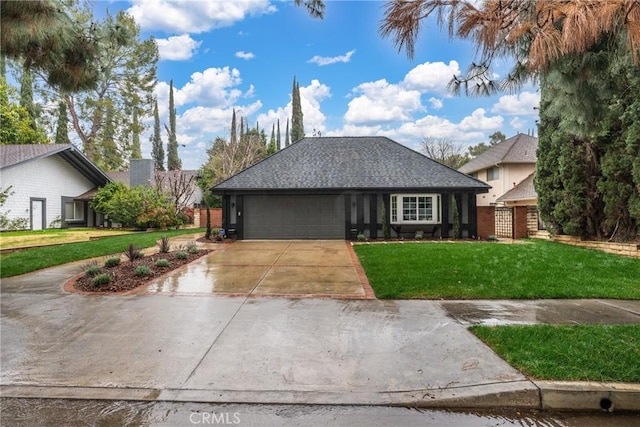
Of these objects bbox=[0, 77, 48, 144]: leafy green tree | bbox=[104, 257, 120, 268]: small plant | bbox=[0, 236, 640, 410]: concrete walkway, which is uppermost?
bbox=[0, 77, 48, 144]: leafy green tree

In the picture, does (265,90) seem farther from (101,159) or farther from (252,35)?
(101,159)

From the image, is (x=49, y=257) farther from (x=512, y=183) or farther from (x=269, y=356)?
(x=512, y=183)

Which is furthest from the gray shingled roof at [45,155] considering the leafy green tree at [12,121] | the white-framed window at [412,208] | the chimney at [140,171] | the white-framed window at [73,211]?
the white-framed window at [412,208]

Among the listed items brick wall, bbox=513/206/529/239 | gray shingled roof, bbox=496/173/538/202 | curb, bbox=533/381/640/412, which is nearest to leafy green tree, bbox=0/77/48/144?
brick wall, bbox=513/206/529/239

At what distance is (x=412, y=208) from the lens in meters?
15.8

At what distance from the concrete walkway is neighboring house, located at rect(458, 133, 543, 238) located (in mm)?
11343

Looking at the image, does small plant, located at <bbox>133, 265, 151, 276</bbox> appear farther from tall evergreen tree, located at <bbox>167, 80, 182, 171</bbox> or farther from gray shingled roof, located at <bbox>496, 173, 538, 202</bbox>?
tall evergreen tree, located at <bbox>167, 80, 182, 171</bbox>

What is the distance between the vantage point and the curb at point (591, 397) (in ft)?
9.67

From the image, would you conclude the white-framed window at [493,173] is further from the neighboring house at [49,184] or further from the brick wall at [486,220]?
the neighboring house at [49,184]

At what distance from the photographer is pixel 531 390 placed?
3039mm

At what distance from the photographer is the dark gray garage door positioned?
16.1 m

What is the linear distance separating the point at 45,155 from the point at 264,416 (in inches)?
877

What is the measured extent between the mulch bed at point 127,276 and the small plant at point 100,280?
0.05 m

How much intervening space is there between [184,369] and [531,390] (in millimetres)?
3187
